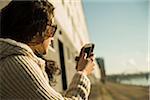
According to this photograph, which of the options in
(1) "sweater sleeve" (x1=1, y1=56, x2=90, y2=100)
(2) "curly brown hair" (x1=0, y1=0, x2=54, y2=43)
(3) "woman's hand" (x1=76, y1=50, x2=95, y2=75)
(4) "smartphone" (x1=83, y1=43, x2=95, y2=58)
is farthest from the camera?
(4) "smartphone" (x1=83, y1=43, x2=95, y2=58)

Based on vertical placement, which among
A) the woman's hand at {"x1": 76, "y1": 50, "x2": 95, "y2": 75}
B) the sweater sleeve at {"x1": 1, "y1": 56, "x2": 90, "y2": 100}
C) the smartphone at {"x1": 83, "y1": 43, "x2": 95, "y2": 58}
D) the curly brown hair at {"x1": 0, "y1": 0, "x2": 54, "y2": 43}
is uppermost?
the curly brown hair at {"x1": 0, "y1": 0, "x2": 54, "y2": 43}

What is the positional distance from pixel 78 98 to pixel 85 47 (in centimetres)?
39

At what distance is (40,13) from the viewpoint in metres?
1.65

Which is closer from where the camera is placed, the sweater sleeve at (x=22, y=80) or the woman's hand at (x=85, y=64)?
the sweater sleeve at (x=22, y=80)

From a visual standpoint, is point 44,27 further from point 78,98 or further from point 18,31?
point 78,98

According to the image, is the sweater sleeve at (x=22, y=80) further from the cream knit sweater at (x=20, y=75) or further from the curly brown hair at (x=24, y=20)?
the curly brown hair at (x=24, y=20)

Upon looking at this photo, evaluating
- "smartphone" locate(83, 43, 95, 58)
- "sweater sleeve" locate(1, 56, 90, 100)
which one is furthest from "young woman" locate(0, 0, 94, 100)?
"smartphone" locate(83, 43, 95, 58)

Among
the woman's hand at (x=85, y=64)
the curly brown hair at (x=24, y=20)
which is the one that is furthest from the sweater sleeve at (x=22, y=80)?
the woman's hand at (x=85, y=64)

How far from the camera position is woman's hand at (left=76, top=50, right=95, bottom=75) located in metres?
1.87

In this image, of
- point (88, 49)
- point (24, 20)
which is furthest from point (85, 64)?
point (24, 20)

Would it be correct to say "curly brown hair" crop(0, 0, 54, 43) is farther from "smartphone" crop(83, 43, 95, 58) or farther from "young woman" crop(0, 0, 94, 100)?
"smartphone" crop(83, 43, 95, 58)

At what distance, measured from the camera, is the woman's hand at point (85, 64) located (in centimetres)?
187

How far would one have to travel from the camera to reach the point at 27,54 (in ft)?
5.05

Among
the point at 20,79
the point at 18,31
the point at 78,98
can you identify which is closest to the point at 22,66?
the point at 20,79
